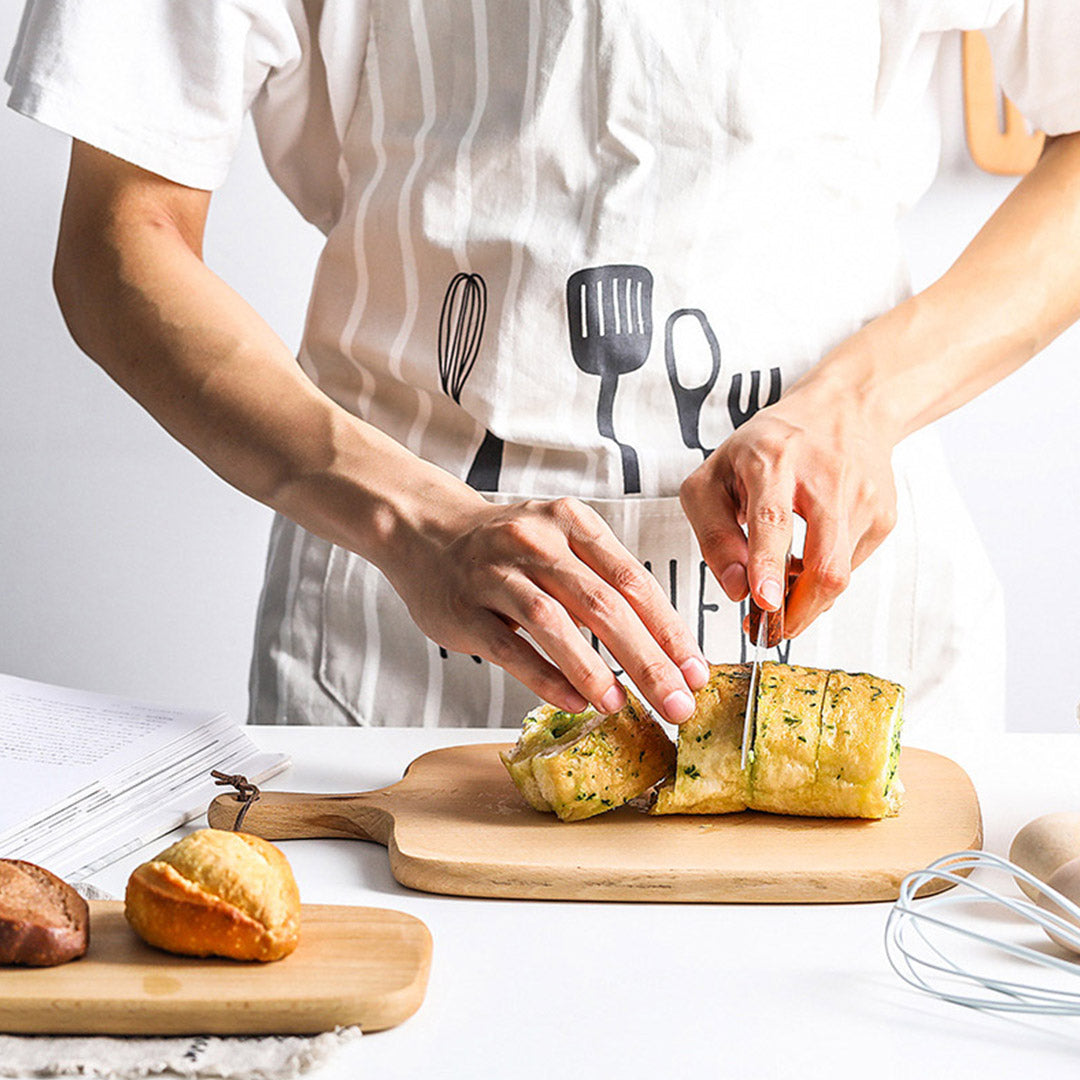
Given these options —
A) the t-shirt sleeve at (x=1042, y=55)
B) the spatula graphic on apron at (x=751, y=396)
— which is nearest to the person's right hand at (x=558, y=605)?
the spatula graphic on apron at (x=751, y=396)

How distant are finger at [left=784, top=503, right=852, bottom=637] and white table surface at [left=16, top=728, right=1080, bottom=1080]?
0.70 ft

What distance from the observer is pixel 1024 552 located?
2.29 meters

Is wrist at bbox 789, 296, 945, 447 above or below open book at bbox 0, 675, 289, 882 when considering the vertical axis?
above

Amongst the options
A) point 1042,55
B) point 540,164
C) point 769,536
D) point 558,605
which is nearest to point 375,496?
point 558,605

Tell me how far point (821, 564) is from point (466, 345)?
0.40m

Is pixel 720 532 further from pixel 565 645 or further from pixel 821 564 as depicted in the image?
pixel 565 645

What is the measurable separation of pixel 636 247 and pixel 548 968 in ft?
2.25

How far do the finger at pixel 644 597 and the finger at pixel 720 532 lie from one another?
3.9 inches

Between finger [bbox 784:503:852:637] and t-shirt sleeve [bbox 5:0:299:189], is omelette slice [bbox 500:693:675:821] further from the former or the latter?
t-shirt sleeve [bbox 5:0:299:189]

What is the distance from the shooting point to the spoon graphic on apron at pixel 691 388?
1.24 metres

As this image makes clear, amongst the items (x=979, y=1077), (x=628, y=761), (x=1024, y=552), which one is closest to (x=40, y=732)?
(x=628, y=761)

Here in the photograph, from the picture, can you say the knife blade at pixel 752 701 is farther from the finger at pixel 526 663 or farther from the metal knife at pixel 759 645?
the finger at pixel 526 663

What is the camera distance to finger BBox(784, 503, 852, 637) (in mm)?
1027

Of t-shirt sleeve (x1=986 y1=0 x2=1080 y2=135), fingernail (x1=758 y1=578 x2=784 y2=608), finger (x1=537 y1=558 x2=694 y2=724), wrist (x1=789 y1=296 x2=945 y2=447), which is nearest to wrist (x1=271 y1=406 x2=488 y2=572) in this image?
finger (x1=537 y1=558 x2=694 y2=724)
